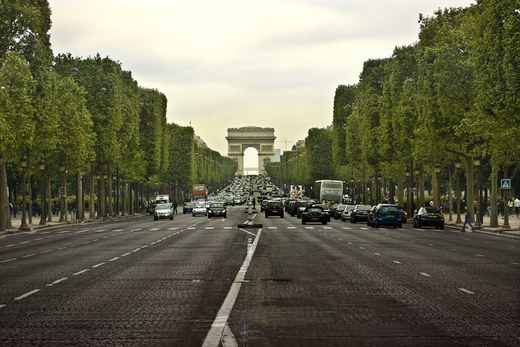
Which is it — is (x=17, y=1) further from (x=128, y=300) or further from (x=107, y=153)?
(x=128, y=300)

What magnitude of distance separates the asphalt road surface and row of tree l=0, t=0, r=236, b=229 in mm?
26326

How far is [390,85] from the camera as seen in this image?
74062 mm

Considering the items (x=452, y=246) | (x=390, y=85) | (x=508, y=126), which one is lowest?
(x=452, y=246)

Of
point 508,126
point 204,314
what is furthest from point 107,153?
point 204,314

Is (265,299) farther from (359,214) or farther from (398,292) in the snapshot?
(359,214)

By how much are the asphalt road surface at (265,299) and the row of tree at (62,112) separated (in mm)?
26326

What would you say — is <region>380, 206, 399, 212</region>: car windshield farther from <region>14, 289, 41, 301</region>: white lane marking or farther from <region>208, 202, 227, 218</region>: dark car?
<region>14, 289, 41, 301</region>: white lane marking

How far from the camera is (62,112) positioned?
63750 mm

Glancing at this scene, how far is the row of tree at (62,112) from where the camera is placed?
166 feet

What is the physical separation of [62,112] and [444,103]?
1130 inches

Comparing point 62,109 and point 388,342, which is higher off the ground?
point 62,109

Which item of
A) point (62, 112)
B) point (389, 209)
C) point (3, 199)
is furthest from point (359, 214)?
point (3, 199)

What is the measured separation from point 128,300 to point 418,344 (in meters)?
6.16

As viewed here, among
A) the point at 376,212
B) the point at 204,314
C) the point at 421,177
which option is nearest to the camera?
the point at 204,314
